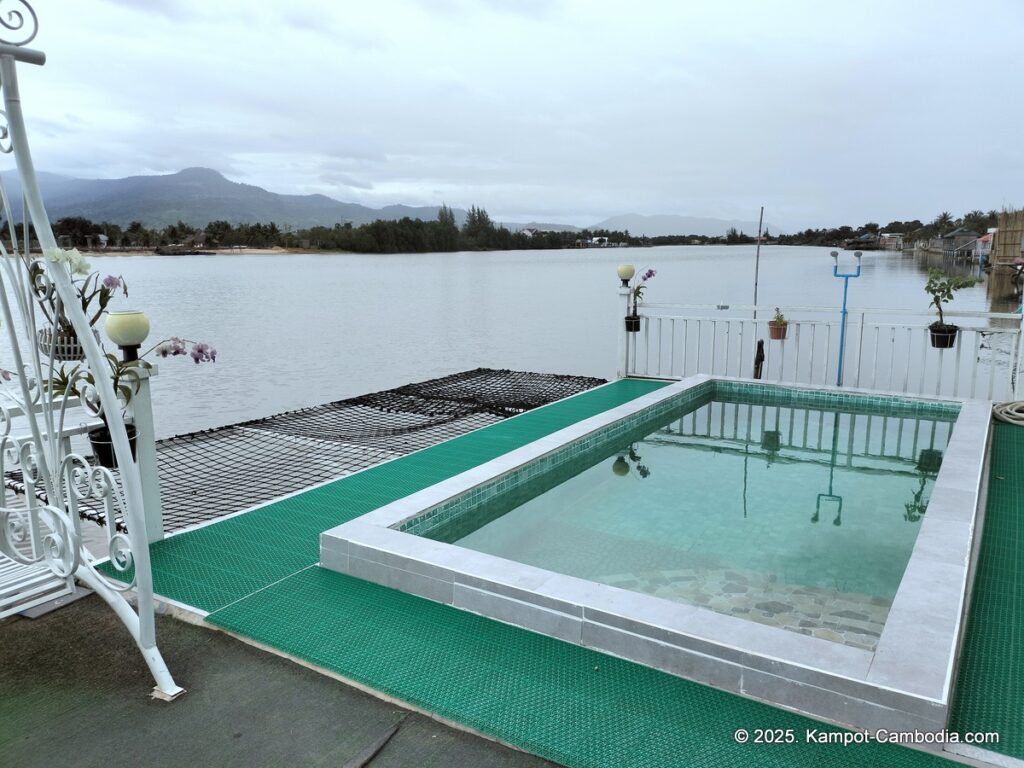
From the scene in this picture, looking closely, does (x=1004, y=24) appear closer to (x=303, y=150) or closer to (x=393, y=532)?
(x=393, y=532)

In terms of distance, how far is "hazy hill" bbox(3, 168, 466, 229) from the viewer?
3784 cm

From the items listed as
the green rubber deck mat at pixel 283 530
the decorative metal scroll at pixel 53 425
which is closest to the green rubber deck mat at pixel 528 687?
the green rubber deck mat at pixel 283 530

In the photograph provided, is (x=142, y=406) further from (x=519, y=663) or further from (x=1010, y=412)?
(x=1010, y=412)

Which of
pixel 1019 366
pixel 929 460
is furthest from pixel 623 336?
pixel 1019 366

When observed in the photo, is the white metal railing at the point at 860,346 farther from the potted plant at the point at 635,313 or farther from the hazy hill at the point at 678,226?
the hazy hill at the point at 678,226

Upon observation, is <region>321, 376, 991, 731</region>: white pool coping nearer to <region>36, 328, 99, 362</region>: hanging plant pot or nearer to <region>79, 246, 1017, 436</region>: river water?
<region>36, 328, 99, 362</region>: hanging plant pot

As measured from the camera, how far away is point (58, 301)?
2762 mm

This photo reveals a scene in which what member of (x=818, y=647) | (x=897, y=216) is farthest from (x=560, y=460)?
(x=897, y=216)

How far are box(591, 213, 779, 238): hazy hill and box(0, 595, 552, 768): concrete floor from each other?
21.5 m

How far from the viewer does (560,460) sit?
5.03 meters

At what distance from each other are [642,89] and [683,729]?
15377 millimetres

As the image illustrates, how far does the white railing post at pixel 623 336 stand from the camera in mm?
8375

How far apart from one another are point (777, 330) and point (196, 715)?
7207 mm

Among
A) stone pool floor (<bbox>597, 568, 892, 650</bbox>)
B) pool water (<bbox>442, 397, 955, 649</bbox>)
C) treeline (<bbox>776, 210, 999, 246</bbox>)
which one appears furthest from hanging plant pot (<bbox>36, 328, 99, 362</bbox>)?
treeline (<bbox>776, 210, 999, 246</bbox>)
